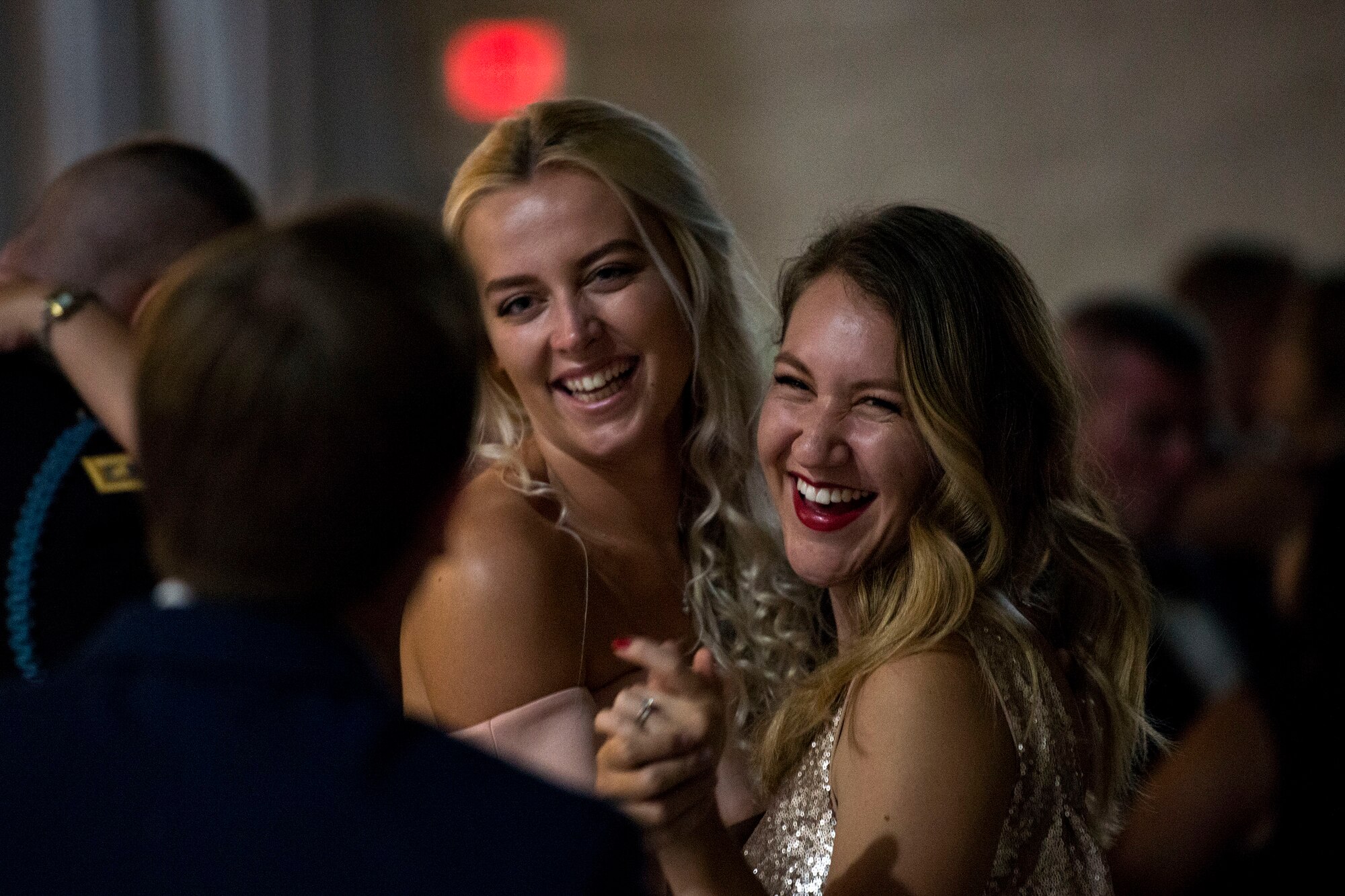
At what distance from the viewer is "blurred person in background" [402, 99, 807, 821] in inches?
72.2

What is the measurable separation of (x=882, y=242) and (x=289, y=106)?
185 inches

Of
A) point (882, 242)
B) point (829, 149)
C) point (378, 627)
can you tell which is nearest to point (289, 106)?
point (829, 149)

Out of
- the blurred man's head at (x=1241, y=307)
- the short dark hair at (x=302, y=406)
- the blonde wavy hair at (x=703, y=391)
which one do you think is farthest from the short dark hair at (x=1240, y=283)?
the short dark hair at (x=302, y=406)

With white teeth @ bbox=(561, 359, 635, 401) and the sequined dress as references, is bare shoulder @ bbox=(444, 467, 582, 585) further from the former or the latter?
the sequined dress

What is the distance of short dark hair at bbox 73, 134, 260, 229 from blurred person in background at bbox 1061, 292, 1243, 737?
67.4 inches

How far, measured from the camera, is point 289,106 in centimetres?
589

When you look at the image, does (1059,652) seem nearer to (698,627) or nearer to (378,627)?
(698,627)

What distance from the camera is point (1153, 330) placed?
11.3 ft

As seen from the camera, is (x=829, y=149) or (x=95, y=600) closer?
(x=95, y=600)

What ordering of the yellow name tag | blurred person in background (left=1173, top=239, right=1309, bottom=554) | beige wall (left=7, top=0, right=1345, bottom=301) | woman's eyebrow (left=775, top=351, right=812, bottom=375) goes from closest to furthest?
1. woman's eyebrow (left=775, top=351, right=812, bottom=375)
2. the yellow name tag
3. blurred person in background (left=1173, top=239, right=1309, bottom=554)
4. beige wall (left=7, top=0, right=1345, bottom=301)

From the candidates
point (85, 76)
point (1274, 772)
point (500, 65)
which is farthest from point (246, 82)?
point (1274, 772)

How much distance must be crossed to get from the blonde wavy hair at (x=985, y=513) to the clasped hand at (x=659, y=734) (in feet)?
1.11

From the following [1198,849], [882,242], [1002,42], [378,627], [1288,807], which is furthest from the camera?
[1002,42]

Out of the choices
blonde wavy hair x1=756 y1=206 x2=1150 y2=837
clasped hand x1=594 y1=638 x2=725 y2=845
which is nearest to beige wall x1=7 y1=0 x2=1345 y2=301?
blonde wavy hair x1=756 y1=206 x2=1150 y2=837
